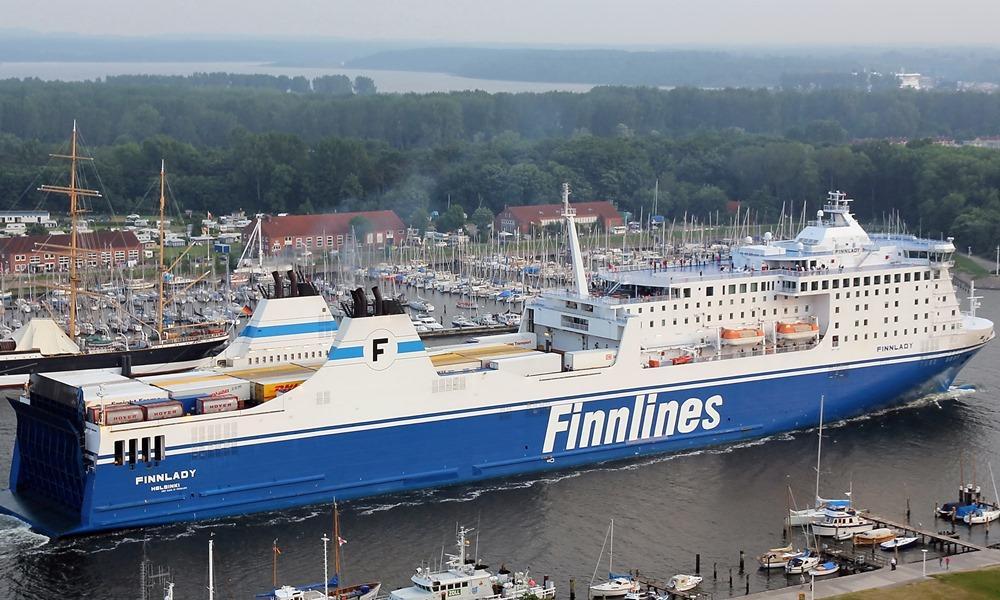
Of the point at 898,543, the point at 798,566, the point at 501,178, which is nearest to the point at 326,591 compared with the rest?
the point at 798,566

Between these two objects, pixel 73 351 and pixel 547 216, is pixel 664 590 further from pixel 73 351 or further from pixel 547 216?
pixel 547 216

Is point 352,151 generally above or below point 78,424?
above

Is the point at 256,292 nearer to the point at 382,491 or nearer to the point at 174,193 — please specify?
the point at 174,193

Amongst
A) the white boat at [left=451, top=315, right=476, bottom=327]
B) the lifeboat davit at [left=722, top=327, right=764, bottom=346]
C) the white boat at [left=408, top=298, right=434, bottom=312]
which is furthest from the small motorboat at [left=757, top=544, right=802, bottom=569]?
the white boat at [left=408, top=298, right=434, bottom=312]

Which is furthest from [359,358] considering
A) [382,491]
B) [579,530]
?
[579,530]

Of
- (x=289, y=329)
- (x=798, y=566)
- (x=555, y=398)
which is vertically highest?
(x=289, y=329)

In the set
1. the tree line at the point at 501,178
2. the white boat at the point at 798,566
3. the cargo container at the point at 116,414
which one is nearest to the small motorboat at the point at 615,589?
the white boat at the point at 798,566
